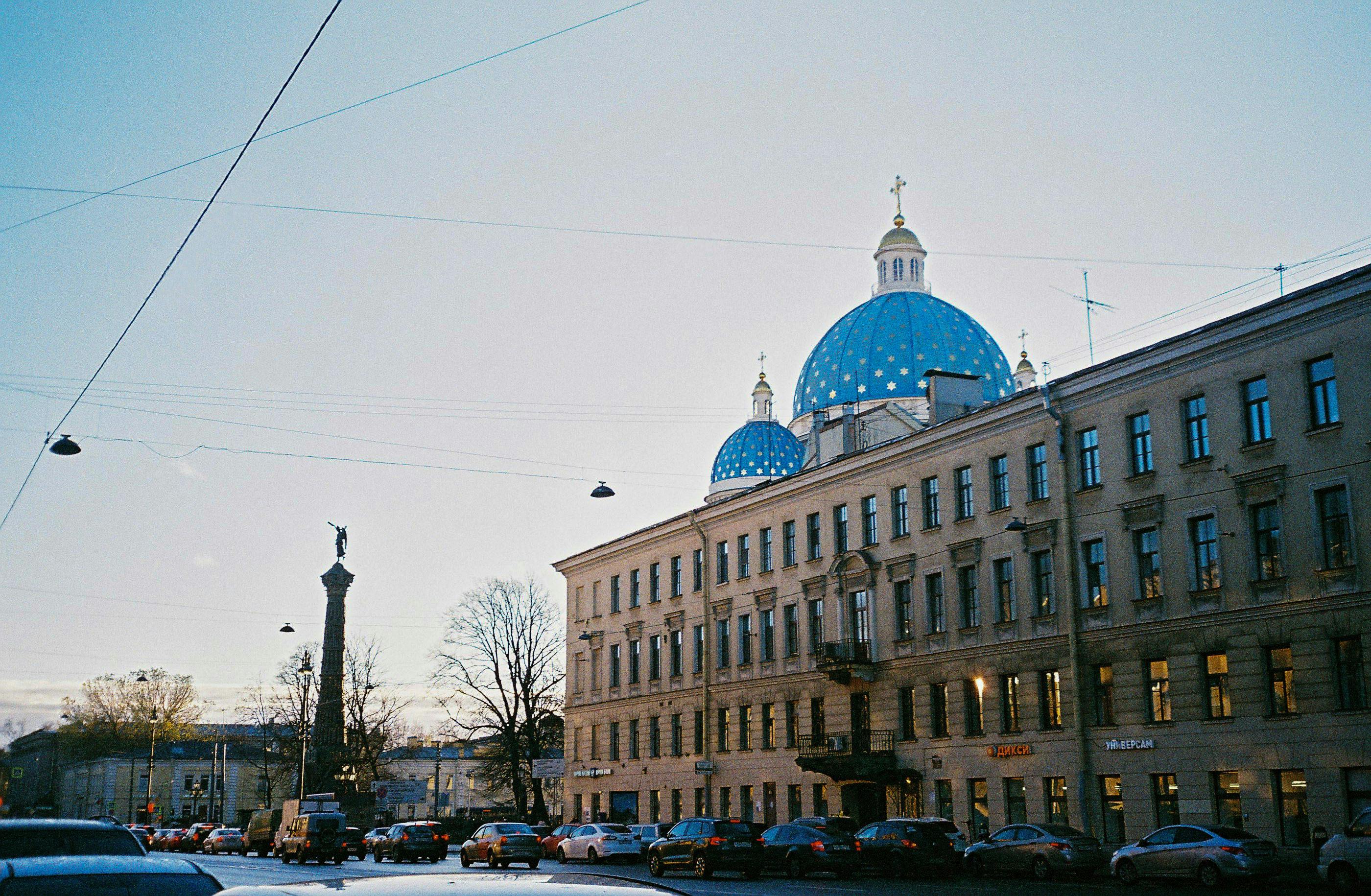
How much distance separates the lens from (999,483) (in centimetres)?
4494

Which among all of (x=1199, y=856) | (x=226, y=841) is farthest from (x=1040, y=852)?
(x=226, y=841)

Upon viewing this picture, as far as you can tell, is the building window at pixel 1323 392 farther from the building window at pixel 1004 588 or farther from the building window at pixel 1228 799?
the building window at pixel 1004 588

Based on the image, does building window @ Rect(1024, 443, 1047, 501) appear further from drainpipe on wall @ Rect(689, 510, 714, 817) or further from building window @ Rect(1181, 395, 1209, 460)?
drainpipe on wall @ Rect(689, 510, 714, 817)

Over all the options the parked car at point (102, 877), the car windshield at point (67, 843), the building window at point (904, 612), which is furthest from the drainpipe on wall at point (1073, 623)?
the parked car at point (102, 877)

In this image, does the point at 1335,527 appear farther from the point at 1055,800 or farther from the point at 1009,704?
the point at 1009,704

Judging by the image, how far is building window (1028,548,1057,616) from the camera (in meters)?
42.2

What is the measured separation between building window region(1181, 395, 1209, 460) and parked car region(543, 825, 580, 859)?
79.2 feet

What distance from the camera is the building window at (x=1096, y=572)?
40375mm

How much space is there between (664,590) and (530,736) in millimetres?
18642

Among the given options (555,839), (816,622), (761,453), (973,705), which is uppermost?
(761,453)

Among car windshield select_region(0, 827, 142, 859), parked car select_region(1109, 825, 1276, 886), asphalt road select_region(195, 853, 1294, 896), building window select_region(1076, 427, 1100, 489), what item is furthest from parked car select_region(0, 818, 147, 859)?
building window select_region(1076, 427, 1100, 489)

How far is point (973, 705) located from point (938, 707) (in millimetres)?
1847

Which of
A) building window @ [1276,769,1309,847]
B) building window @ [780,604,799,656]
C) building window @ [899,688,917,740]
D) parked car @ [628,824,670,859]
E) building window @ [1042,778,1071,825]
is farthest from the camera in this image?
building window @ [780,604,799,656]

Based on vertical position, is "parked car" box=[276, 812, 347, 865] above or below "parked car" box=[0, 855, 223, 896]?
below
